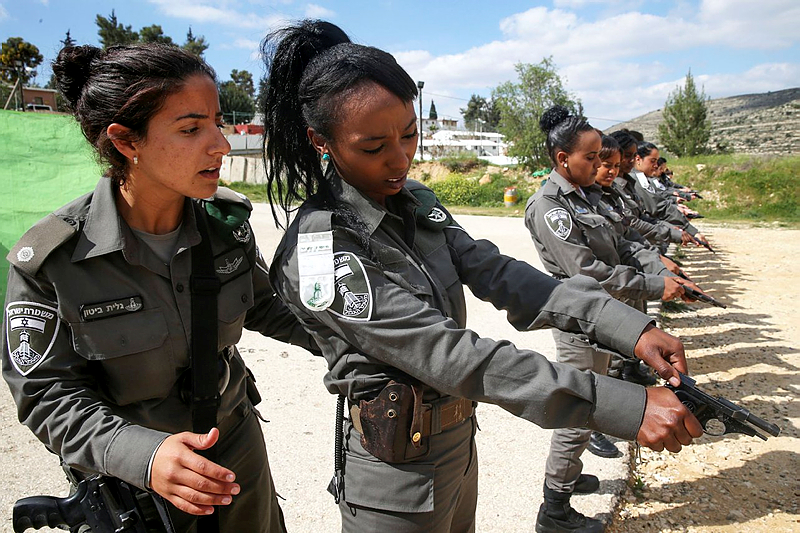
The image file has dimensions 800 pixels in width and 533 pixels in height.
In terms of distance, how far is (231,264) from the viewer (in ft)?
6.09

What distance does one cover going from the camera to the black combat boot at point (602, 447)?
137 inches

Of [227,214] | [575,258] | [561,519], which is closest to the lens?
[227,214]

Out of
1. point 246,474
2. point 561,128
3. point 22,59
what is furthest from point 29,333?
point 22,59

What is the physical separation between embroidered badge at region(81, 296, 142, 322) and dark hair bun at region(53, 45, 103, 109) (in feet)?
2.10

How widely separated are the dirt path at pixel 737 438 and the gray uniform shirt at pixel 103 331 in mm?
2422

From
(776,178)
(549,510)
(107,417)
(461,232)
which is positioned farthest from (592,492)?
(776,178)

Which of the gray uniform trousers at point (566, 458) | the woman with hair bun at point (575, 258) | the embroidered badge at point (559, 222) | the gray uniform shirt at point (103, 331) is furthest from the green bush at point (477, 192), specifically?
the gray uniform shirt at point (103, 331)

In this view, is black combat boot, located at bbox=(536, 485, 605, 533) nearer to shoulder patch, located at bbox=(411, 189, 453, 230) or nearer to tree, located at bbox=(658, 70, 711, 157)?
shoulder patch, located at bbox=(411, 189, 453, 230)

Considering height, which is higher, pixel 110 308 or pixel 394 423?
pixel 110 308

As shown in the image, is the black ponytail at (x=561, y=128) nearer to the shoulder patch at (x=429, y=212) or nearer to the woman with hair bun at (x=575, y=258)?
the woman with hair bun at (x=575, y=258)

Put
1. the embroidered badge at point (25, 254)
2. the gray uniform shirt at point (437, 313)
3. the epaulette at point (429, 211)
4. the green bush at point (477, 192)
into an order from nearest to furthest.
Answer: the gray uniform shirt at point (437, 313) → the embroidered badge at point (25, 254) → the epaulette at point (429, 211) → the green bush at point (477, 192)

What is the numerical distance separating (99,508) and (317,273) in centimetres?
86

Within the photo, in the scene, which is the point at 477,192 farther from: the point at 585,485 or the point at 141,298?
the point at 141,298

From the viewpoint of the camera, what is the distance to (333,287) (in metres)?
1.39
